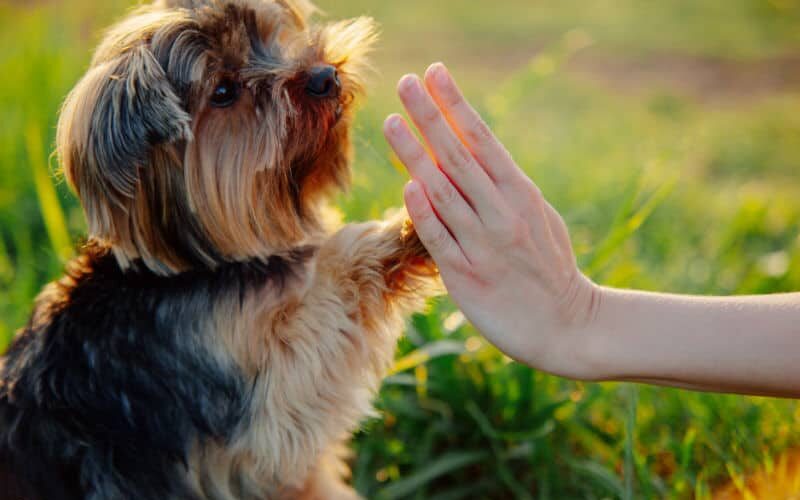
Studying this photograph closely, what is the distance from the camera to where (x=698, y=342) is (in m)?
1.92

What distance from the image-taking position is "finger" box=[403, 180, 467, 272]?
6.34 feet

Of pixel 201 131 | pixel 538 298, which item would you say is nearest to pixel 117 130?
pixel 201 131

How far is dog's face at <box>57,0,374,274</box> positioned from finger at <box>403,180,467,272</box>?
0.54 m

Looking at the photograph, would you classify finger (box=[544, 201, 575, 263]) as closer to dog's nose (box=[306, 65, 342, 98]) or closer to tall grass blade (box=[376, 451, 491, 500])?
dog's nose (box=[306, 65, 342, 98])

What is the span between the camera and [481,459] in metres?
2.92

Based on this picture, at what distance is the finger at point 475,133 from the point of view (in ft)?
6.29

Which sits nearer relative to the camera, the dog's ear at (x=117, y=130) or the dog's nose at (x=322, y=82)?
the dog's ear at (x=117, y=130)

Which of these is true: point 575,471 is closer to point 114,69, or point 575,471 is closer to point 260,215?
point 260,215

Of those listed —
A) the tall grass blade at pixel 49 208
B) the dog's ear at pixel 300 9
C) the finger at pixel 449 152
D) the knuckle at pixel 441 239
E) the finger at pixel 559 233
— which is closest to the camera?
the finger at pixel 449 152

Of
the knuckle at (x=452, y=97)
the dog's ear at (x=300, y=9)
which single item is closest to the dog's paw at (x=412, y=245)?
the knuckle at (x=452, y=97)

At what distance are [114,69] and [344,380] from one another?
119 cm

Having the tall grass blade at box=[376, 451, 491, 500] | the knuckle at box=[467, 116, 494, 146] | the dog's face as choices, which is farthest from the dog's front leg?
the tall grass blade at box=[376, 451, 491, 500]

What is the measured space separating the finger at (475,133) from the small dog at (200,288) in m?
0.43

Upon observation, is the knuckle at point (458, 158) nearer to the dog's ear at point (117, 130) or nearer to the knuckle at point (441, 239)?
the knuckle at point (441, 239)
